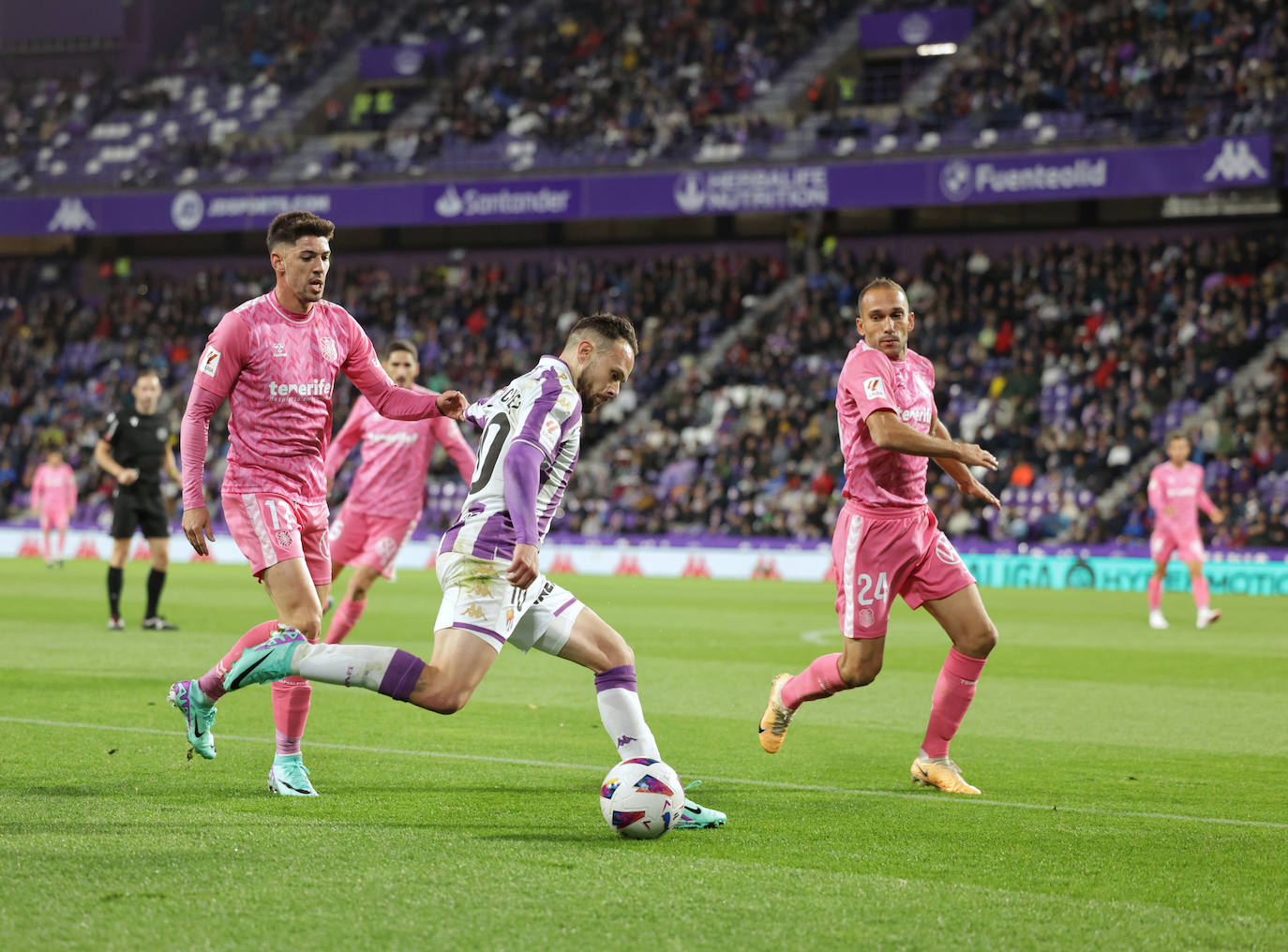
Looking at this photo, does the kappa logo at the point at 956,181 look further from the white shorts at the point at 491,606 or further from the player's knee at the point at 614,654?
the white shorts at the point at 491,606

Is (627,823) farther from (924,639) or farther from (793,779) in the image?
(924,639)

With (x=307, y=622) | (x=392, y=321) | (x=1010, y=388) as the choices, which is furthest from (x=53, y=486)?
(x=307, y=622)

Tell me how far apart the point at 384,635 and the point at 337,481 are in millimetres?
18166

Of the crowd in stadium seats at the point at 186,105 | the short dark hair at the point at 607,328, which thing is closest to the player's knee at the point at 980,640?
the short dark hair at the point at 607,328

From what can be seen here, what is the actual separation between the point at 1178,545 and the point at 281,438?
14.3 m

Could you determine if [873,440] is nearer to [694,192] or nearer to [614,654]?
[614,654]

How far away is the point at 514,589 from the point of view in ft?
19.8

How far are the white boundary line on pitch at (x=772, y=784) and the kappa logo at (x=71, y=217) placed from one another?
109 ft

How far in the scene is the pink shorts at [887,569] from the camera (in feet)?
24.8

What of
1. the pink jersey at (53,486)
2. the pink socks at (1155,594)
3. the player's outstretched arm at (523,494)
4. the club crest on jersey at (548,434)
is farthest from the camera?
the pink jersey at (53,486)

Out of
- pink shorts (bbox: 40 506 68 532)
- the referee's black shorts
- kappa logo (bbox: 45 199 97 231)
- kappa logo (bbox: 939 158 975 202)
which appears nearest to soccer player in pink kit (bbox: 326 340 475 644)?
the referee's black shorts

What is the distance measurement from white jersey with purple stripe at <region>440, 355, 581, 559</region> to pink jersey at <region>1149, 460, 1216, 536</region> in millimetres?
14181

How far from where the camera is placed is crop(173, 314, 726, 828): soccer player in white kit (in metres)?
5.82

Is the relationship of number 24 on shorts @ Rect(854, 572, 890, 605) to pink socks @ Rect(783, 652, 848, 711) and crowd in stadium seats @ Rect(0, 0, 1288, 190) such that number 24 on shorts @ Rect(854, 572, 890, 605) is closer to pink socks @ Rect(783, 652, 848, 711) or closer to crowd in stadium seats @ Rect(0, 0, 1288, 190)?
pink socks @ Rect(783, 652, 848, 711)
